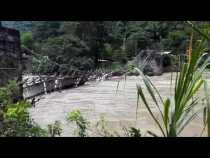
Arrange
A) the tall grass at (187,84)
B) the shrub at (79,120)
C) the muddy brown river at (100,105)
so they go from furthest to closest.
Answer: the muddy brown river at (100,105)
the shrub at (79,120)
the tall grass at (187,84)

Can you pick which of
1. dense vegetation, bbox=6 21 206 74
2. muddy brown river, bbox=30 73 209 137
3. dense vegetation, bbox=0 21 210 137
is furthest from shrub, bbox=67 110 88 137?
muddy brown river, bbox=30 73 209 137

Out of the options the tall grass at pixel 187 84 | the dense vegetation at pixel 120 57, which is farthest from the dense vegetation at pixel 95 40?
the tall grass at pixel 187 84

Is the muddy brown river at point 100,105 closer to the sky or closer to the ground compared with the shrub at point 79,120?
closer to the ground

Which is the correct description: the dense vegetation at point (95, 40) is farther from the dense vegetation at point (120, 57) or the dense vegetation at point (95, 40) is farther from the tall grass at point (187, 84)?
the tall grass at point (187, 84)

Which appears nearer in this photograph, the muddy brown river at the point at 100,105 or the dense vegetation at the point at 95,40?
the dense vegetation at the point at 95,40

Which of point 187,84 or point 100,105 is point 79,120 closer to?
point 187,84

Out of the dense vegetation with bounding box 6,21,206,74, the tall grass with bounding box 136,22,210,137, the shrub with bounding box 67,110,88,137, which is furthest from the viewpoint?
the dense vegetation with bounding box 6,21,206,74

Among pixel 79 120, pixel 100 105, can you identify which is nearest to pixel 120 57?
pixel 79 120

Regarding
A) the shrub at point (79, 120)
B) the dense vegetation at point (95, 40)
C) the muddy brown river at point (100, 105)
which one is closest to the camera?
the shrub at point (79, 120)

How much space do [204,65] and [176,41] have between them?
0.75 metres

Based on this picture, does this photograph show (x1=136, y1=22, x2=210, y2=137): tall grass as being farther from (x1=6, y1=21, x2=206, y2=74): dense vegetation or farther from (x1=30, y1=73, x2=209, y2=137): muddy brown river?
(x1=30, y1=73, x2=209, y2=137): muddy brown river

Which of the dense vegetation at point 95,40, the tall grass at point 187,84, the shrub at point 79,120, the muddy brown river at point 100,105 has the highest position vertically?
the dense vegetation at point 95,40
